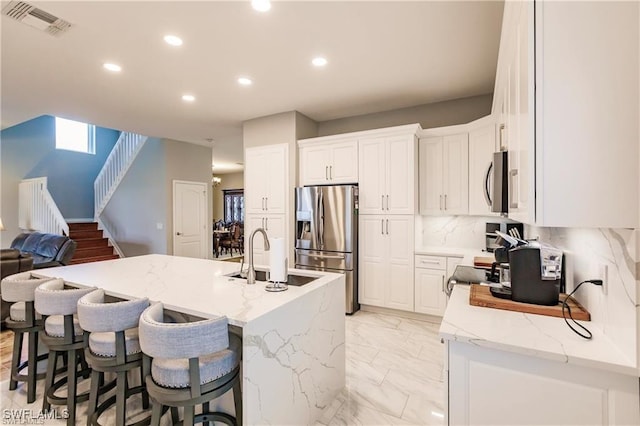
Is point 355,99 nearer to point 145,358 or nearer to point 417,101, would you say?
point 417,101

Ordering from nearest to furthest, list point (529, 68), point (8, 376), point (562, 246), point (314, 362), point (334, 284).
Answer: point (529, 68), point (562, 246), point (314, 362), point (334, 284), point (8, 376)

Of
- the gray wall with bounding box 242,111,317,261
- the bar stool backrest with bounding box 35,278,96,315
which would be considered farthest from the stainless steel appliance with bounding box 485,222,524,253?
the bar stool backrest with bounding box 35,278,96,315

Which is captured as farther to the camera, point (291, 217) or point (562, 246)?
point (291, 217)

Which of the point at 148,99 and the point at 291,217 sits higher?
the point at 148,99

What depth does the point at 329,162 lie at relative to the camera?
429 centimetres

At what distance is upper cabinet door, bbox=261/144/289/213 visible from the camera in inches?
178

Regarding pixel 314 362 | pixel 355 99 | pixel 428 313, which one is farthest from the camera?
pixel 355 99

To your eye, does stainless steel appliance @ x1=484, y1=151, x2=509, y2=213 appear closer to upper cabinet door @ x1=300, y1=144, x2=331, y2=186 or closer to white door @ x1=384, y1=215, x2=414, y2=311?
white door @ x1=384, y1=215, x2=414, y2=311

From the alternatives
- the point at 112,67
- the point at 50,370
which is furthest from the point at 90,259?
the point at 50,370

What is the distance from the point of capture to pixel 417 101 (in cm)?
414

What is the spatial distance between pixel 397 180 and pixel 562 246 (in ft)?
7.38

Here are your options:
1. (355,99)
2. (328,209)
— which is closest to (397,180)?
(328,209)

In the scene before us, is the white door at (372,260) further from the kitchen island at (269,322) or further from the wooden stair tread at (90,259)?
the wooden stair tread at (90,259)

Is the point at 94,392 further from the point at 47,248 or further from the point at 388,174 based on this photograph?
the point at 47,248
